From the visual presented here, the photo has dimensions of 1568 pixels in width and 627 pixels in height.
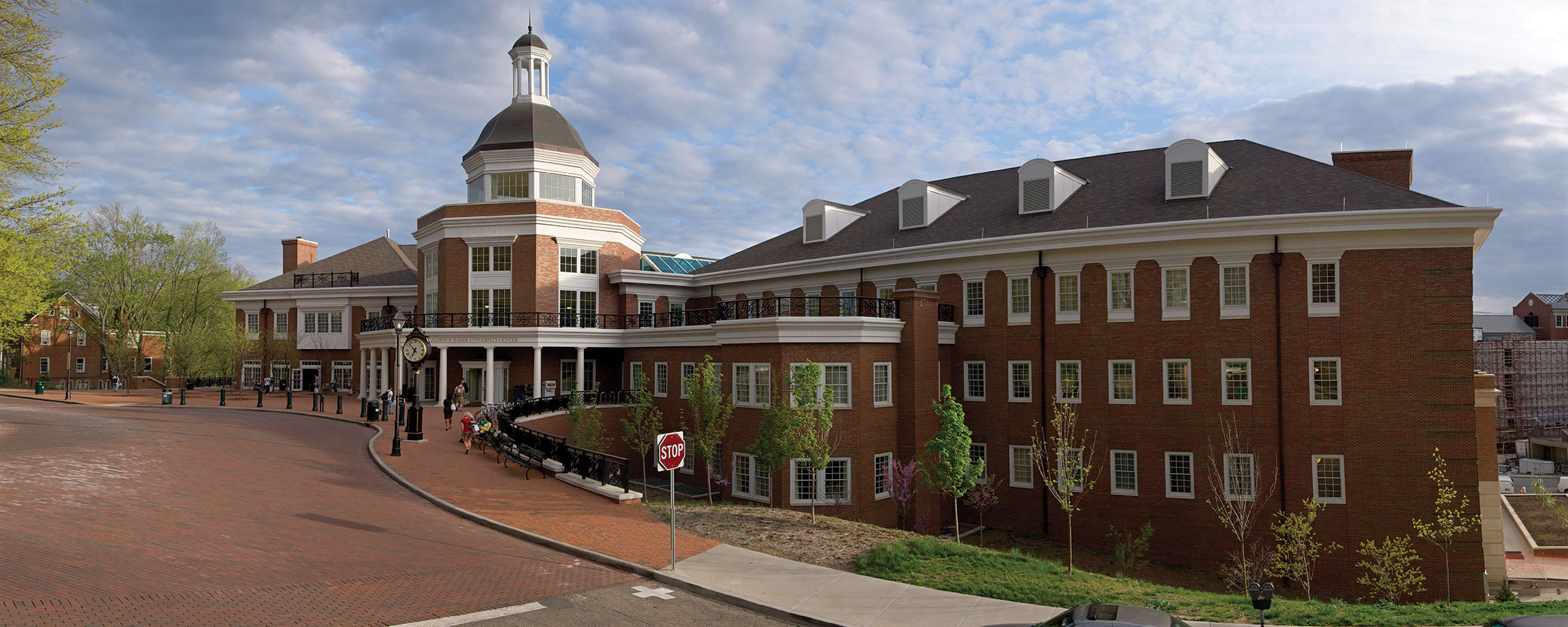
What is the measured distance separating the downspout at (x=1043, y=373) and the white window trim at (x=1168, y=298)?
390 cm

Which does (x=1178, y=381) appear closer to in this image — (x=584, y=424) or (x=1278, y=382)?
(x=1278, y=382)

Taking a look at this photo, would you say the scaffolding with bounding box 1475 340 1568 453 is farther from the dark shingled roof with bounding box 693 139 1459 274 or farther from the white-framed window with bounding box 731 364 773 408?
the white-framed window with bounding box 731 364 773 408

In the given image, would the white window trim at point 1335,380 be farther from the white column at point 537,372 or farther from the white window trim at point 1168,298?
the white column at point 537,372

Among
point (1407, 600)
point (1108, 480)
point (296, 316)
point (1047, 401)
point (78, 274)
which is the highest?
point (78, 274)

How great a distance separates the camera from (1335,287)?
24516 mm

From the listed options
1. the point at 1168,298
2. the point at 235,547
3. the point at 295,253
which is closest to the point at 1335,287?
the point at 1168,298

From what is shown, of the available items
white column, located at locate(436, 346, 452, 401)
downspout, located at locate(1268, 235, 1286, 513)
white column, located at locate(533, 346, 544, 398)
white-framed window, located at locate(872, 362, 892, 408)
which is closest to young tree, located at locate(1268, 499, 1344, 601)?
downspout, located at locate(1268, 235, 1286, 513)

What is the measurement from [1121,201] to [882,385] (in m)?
11.7

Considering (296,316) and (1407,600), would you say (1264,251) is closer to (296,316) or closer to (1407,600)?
(1407,600)

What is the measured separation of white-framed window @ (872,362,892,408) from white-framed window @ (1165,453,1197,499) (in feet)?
31.4

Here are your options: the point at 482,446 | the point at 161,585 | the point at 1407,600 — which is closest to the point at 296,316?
the point at 482,446

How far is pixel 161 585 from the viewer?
1146cm

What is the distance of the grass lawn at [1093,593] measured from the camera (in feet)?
39.7

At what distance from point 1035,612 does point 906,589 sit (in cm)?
228
